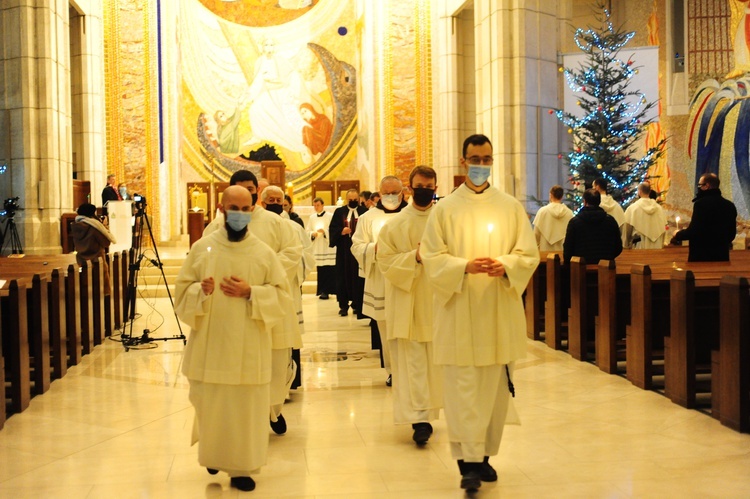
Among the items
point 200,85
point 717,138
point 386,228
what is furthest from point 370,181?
point 386,228

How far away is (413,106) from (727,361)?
16.1 m

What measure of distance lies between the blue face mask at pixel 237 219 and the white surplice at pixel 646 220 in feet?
31.6

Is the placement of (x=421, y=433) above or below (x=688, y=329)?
below

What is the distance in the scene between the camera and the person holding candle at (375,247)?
6.70 m

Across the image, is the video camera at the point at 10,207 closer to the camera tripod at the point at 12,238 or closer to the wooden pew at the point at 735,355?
the camera tripod at the point at 12,238

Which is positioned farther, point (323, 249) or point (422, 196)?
point (323, 249)

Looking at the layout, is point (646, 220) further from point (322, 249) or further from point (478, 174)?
point (478, 174)

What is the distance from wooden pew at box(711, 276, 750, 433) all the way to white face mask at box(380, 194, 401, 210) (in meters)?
2.40

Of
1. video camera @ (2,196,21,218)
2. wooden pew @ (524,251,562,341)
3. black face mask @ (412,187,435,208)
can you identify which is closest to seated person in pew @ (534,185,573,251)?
wooden pew @ (524,251,562,341)

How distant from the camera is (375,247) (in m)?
6.91

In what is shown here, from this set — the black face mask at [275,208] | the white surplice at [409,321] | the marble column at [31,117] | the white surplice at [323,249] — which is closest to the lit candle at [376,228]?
the black face mask at [275,208]

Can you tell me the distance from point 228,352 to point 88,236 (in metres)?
6.78

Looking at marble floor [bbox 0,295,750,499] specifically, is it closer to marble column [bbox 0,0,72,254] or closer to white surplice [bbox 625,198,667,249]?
white surplice [bbox 625,198,667,249]

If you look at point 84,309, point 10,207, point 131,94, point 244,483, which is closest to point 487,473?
point 244,483
